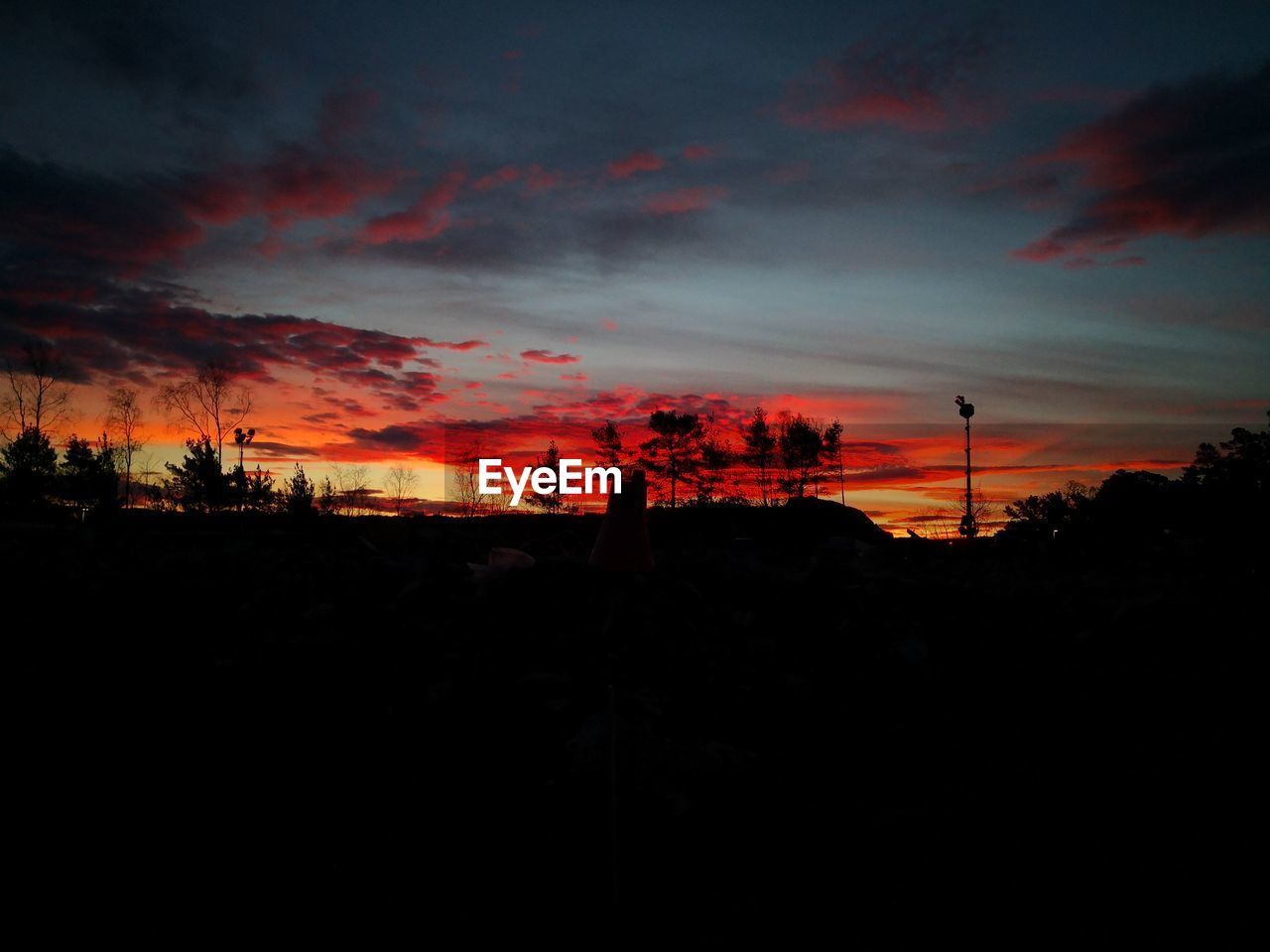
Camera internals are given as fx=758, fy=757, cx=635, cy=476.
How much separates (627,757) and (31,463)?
66.2 metres

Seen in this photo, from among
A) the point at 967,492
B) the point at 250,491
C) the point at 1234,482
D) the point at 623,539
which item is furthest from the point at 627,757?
the point at 250,491

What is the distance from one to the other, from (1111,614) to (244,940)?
20.3 ft

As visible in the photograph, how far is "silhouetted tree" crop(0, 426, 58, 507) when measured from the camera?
51.1m

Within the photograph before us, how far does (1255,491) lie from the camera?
10.5 m

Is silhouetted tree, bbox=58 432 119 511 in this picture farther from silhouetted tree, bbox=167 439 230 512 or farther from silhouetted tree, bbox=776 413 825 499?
silhouetted tree, bbox=776 413 825 499

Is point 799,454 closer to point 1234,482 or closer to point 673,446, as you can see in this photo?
point 673,446

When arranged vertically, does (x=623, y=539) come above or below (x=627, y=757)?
above

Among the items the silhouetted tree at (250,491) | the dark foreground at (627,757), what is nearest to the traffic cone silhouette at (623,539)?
the dark foreground at (627,757)

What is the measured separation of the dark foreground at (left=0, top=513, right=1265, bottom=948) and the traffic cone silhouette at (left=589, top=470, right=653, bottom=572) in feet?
0.95

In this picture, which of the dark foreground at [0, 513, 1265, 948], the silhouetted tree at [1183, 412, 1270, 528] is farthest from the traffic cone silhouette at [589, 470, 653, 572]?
the silhouetted tree at [1183, 412, 1270, 528]

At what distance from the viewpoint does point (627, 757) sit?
351 centimetres

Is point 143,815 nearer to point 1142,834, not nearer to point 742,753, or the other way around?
point 742,753

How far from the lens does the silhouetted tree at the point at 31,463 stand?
51.1 metres

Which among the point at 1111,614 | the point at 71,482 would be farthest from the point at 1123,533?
the point at 71,482
